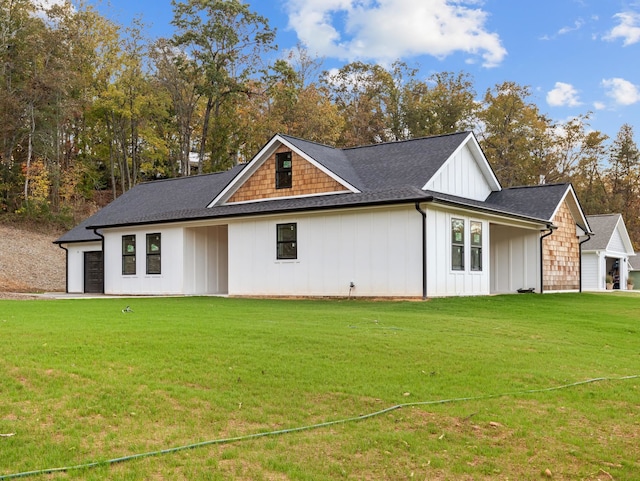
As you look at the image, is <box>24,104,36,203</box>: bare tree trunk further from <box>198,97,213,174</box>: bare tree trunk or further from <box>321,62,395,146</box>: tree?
<box>321,62,395,146</box>: tree

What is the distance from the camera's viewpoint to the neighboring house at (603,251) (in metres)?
33.9

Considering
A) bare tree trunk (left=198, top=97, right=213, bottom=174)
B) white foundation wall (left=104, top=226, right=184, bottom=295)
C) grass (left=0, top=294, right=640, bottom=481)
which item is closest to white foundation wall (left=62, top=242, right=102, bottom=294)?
white foundation wall (left=104, top=226, right=184, bottom=295)

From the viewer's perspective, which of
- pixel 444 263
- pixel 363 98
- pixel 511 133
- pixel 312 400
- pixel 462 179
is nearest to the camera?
pixel 312 400

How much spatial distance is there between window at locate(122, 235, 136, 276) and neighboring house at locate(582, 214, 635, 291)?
2134 centimetres

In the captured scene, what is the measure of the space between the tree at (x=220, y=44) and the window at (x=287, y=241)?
71.3ft

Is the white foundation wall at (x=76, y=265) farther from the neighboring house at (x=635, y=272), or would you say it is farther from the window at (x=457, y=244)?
the neighboring house at (x=635, y=272)

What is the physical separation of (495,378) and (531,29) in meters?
21.8

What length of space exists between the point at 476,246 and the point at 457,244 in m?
1.27

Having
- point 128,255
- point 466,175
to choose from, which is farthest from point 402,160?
point 128,255

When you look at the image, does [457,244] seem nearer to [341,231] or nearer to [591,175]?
[341,231]

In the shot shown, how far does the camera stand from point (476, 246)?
2003 cm

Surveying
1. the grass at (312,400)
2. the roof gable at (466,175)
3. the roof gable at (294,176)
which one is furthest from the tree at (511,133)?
the grass at (312,400)

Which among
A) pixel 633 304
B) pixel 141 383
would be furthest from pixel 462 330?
pixel 633 304

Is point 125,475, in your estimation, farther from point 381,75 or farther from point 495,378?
point 381,75
